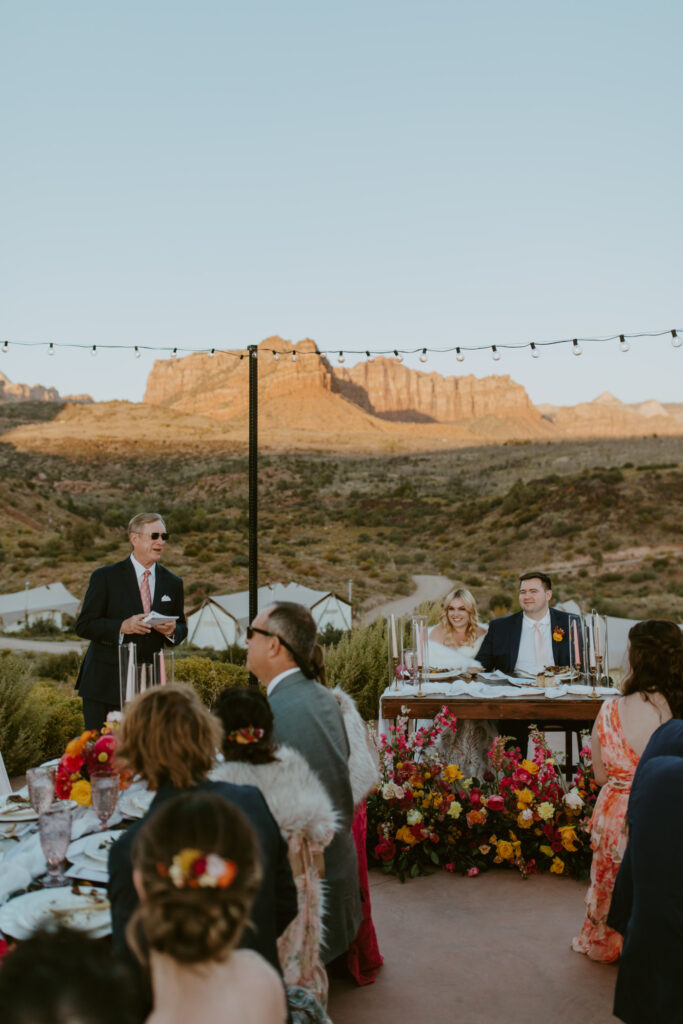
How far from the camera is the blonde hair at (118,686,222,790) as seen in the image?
173 centimetres

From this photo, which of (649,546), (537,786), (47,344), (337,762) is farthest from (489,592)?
(337,762)

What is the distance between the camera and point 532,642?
4.89 meters

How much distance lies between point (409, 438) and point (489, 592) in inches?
757

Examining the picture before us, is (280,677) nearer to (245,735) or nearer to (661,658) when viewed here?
(245,735)

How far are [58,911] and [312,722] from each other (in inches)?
30.1

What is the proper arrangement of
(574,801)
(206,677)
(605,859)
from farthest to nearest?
(206,677), (574,801), (605,859)

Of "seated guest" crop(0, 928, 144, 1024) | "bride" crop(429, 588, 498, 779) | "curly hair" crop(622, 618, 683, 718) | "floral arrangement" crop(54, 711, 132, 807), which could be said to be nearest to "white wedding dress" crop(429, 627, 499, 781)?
A: "bride" crop(429, 588, 498, 779)

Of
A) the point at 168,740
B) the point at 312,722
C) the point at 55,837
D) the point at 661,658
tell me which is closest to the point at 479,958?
the point at 661,658

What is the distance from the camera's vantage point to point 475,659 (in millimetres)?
5000

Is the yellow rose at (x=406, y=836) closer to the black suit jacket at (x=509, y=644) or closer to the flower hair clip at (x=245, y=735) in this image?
the black suit jacket at (x=509, y=644)

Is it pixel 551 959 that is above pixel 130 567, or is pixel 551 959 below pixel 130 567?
below

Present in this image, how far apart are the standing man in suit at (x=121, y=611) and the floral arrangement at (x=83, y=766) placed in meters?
1.47

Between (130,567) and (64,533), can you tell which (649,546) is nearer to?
(64,533)

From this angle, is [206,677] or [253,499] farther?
[206,677]
